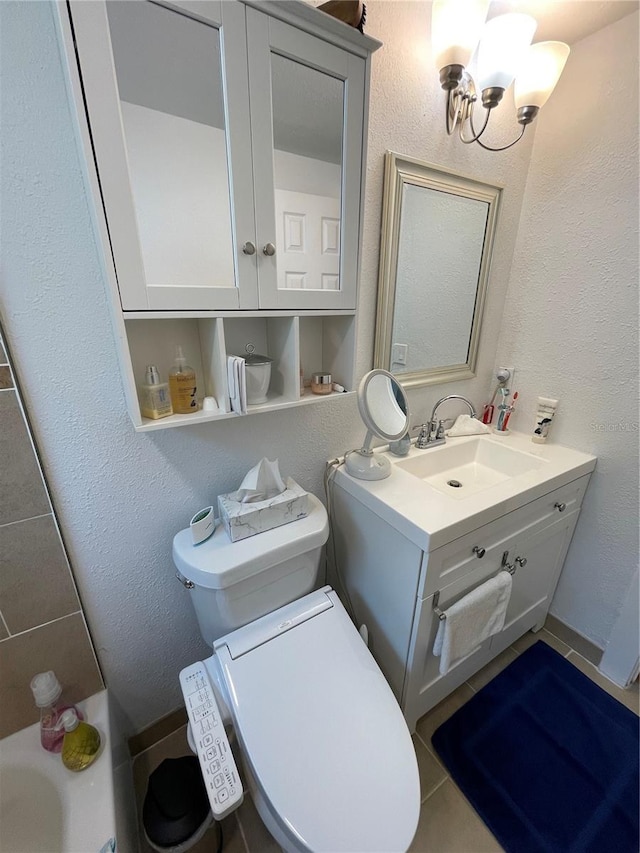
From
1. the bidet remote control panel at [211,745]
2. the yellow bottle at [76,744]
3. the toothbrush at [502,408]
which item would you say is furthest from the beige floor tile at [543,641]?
the yellow bottle at [76,744]

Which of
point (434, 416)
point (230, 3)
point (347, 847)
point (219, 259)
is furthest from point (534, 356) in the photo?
point (347, 847)

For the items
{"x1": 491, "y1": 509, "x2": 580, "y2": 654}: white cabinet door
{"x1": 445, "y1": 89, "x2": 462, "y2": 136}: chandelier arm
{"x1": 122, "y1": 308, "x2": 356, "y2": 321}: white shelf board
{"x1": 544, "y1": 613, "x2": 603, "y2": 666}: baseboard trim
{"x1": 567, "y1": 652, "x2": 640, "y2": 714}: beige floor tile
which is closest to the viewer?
{"x1": 122, "y1": 308, "x2": 356, "y2": 321}: white shelf board

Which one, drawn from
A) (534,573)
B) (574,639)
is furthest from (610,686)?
(534,573)

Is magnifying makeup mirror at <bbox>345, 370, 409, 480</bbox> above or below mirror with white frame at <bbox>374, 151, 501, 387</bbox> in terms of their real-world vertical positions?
below

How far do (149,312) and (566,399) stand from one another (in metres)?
1.41

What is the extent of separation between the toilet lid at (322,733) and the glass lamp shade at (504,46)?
1496 mm

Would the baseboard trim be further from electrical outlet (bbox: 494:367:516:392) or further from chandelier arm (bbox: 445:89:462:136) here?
chandelier arm (bbox: 445:89:462:136)

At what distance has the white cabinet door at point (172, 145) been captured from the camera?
0.55m

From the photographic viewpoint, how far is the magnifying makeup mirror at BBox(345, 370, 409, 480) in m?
1.01

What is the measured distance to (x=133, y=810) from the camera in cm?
94

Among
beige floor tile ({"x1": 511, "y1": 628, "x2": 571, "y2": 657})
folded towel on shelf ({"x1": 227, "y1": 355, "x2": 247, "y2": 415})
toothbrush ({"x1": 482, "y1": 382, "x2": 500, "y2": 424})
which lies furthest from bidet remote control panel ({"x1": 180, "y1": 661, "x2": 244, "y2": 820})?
toothbrush ({"x1": 482, "y1": 382, "x2": 500, "y2": 424})

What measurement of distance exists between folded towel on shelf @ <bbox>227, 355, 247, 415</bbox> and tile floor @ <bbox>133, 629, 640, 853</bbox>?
45.7 inches

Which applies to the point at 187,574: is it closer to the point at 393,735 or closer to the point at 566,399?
the point at 393,735

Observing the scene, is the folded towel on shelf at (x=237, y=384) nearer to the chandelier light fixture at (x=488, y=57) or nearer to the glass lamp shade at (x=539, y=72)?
the chandelier light fixture at (x=488, y=57)
